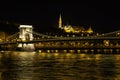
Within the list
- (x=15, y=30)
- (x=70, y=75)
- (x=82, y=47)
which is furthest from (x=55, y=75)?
(x=15, y=30)

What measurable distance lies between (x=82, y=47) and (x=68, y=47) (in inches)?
182

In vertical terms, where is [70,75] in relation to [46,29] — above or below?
below

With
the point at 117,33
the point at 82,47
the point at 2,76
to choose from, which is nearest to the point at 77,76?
the point at 2,76

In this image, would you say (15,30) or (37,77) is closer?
(37,77)

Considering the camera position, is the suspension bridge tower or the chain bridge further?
the suspension bridge tower

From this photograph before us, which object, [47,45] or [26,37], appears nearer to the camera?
[47,45]

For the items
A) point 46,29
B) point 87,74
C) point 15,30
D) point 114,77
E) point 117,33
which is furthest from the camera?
point 46,29

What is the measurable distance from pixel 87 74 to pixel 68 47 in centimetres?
6474

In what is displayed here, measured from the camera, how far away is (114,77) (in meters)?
23.8

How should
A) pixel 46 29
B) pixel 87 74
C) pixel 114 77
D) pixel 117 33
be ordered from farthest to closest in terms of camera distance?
pixel 46 29 → pixel 117 33 → pixel 87 74 → pixel 114 77

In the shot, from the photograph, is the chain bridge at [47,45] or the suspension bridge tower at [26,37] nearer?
the chain bridge at [47,45]

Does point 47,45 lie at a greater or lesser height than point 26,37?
lesser

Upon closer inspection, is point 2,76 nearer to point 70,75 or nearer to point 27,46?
point 70,75

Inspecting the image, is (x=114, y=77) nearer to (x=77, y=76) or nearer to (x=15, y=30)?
(x=77, y=76)
